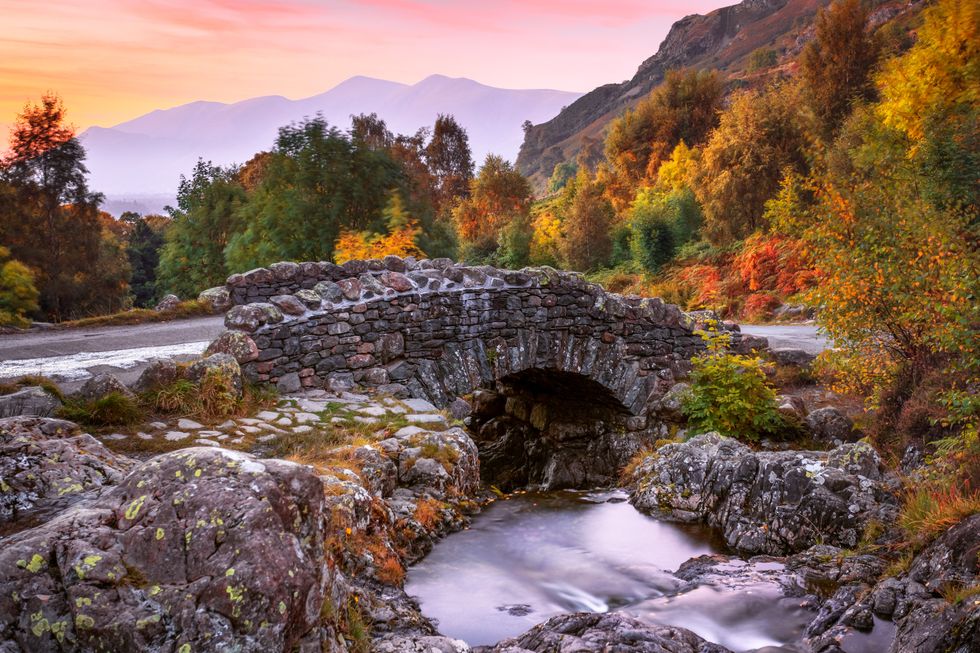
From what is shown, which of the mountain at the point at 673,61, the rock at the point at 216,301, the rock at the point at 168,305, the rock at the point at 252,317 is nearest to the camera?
the rock at the point at 252,317

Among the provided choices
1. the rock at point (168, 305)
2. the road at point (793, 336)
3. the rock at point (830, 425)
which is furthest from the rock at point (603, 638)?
the rock at point (168, 305)

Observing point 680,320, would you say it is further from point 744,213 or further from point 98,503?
point 744,213

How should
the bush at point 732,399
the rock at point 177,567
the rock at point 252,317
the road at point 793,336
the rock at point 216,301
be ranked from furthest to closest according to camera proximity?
the rock at point 216,301, the road at point 793,336, the bush at point 732,399, the rock at point 252,317, the rock at point 177,567

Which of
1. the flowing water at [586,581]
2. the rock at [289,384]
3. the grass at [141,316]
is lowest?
the flowing water at [586,581]

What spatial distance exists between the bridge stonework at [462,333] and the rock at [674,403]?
0.93 feet

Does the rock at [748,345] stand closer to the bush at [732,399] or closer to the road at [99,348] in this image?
the bush at [732,399]

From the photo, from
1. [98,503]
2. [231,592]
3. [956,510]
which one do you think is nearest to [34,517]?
[98,503]

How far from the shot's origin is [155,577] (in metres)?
2.77

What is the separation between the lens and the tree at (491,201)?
42562 mm

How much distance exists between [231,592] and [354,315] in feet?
22.4

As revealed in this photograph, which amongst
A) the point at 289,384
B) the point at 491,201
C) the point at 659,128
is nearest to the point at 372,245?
the point at 289,384

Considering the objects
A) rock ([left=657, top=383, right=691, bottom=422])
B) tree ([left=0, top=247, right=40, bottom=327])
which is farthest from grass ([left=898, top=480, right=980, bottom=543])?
tree ([left=0, top=247, right=40, bottom=327])

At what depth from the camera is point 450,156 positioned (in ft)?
182

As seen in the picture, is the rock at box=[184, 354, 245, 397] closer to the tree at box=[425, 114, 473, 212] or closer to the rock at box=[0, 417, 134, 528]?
the rock at box=[0, 417, 134, 528]
